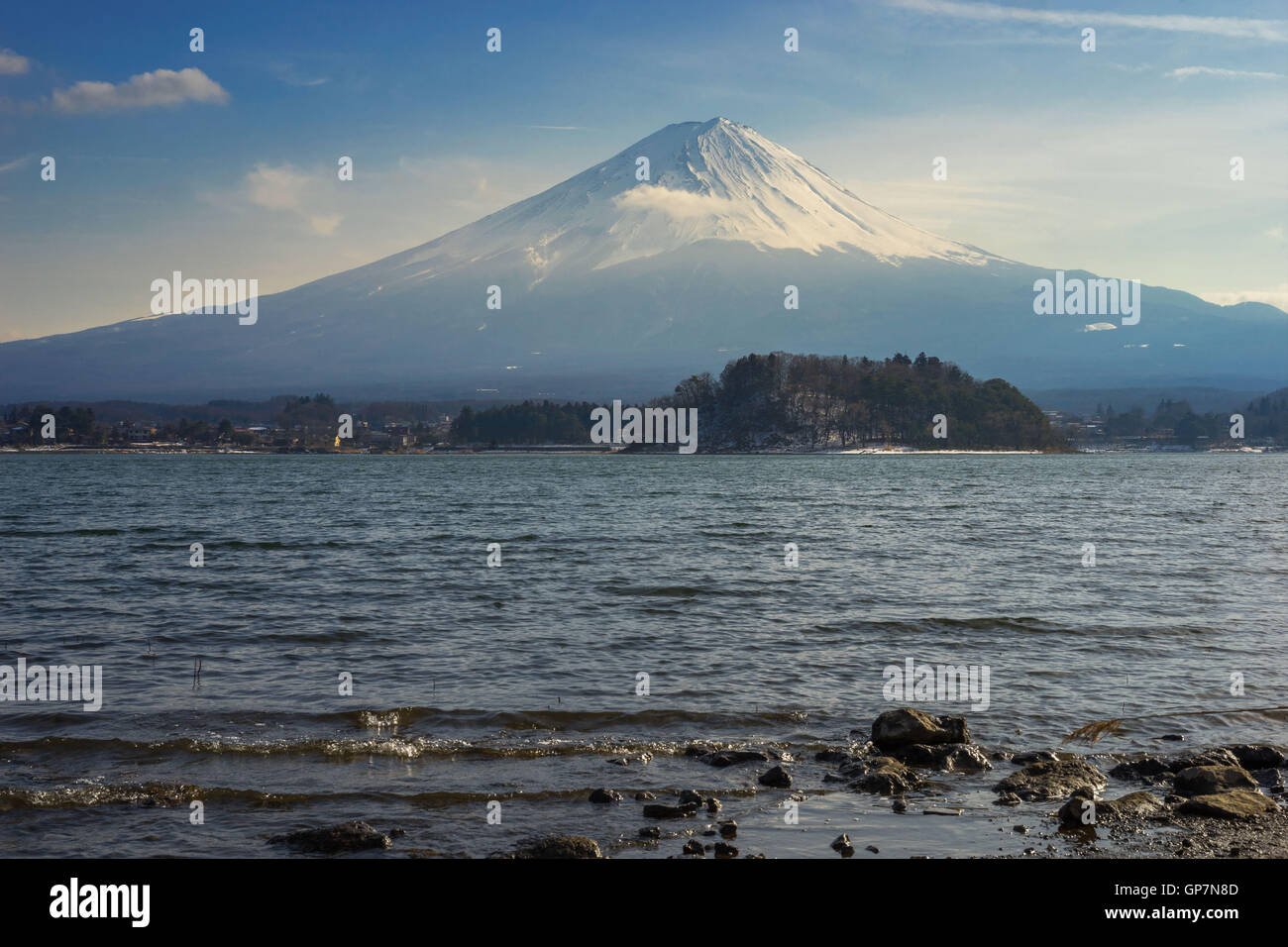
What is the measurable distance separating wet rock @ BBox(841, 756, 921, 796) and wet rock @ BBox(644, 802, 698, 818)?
2025 mm

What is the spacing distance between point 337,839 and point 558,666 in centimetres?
815

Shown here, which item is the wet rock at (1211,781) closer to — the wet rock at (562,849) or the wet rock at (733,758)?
the wet rock at (733,758)

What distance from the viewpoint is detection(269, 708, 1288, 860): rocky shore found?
31.2 ft

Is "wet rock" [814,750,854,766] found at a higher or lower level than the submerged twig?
higher

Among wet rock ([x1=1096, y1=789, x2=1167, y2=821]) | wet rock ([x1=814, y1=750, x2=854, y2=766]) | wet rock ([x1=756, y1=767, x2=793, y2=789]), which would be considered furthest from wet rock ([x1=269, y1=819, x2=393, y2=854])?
wet rock ([x1=1096, y1=789, x2=1167, y2=821])

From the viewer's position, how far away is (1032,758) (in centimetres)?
1254

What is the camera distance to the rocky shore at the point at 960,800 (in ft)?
31.2

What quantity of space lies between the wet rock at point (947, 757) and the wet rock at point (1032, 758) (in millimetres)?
389

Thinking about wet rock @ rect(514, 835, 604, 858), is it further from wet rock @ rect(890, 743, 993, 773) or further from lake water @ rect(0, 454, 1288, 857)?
wet rock @ rect(890, 743, 993, 773)

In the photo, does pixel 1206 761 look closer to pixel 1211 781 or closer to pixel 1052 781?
pixel 1211 781

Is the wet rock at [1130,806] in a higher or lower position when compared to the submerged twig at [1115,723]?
higher

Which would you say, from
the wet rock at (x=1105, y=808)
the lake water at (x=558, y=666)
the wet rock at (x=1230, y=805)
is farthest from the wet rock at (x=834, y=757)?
the wet rock at (x=1230, y=805)

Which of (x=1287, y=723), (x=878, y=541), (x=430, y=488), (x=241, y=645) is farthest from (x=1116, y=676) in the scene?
(x=430, y=488)
